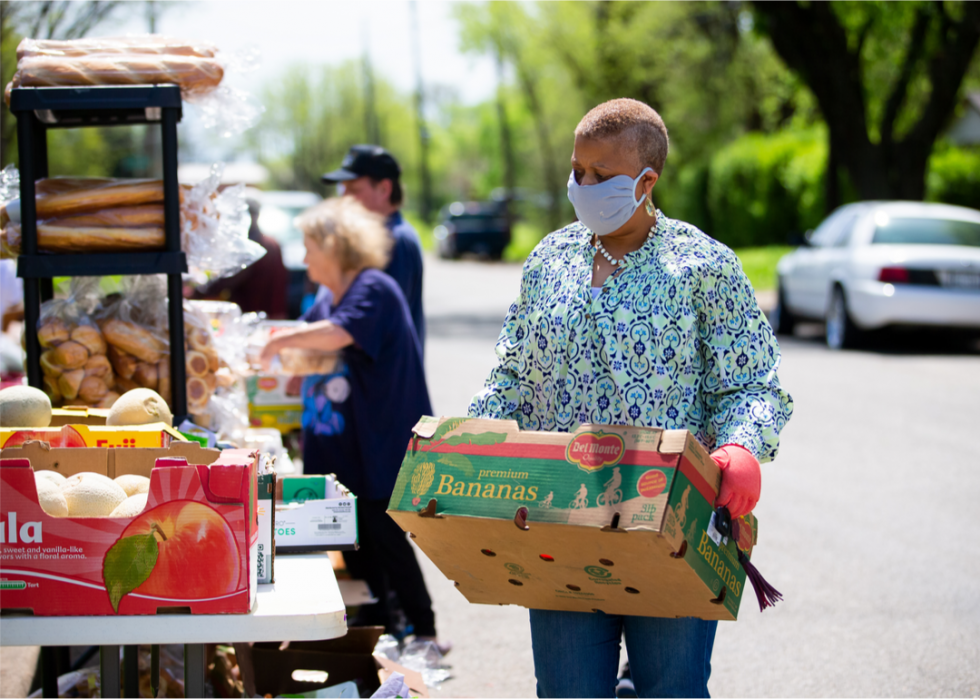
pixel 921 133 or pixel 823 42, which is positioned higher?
pixel 823 42

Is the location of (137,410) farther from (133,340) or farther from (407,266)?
(407,266)

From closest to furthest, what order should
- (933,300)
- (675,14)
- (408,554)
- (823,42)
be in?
(408,554), (933,300), (823,42), (675,14)

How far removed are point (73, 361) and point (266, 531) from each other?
1269 millimetres

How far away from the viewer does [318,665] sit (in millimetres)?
3170

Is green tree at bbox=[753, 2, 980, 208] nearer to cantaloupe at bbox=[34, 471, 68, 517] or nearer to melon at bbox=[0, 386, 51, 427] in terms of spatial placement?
melon at bbox=[0, 386, 51, 427]

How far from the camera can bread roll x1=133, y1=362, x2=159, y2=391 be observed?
3.40 m

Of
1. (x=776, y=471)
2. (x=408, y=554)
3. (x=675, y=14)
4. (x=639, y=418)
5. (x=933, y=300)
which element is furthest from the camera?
(x=675, y=14)

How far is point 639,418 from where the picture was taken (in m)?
2.25

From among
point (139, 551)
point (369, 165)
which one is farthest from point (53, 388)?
point (369, 165)

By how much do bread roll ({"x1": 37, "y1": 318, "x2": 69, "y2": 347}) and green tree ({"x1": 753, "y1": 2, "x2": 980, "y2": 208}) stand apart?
1429 cm

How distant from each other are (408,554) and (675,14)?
2718 cm

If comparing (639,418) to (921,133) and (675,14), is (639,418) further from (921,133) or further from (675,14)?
(675,14)

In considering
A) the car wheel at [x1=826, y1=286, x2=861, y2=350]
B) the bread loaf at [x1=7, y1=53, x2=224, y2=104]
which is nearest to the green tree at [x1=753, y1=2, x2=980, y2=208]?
the car wheel at [x1=826, y1=286, x2=861, y2=350]

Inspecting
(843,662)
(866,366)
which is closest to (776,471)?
(843,662)
